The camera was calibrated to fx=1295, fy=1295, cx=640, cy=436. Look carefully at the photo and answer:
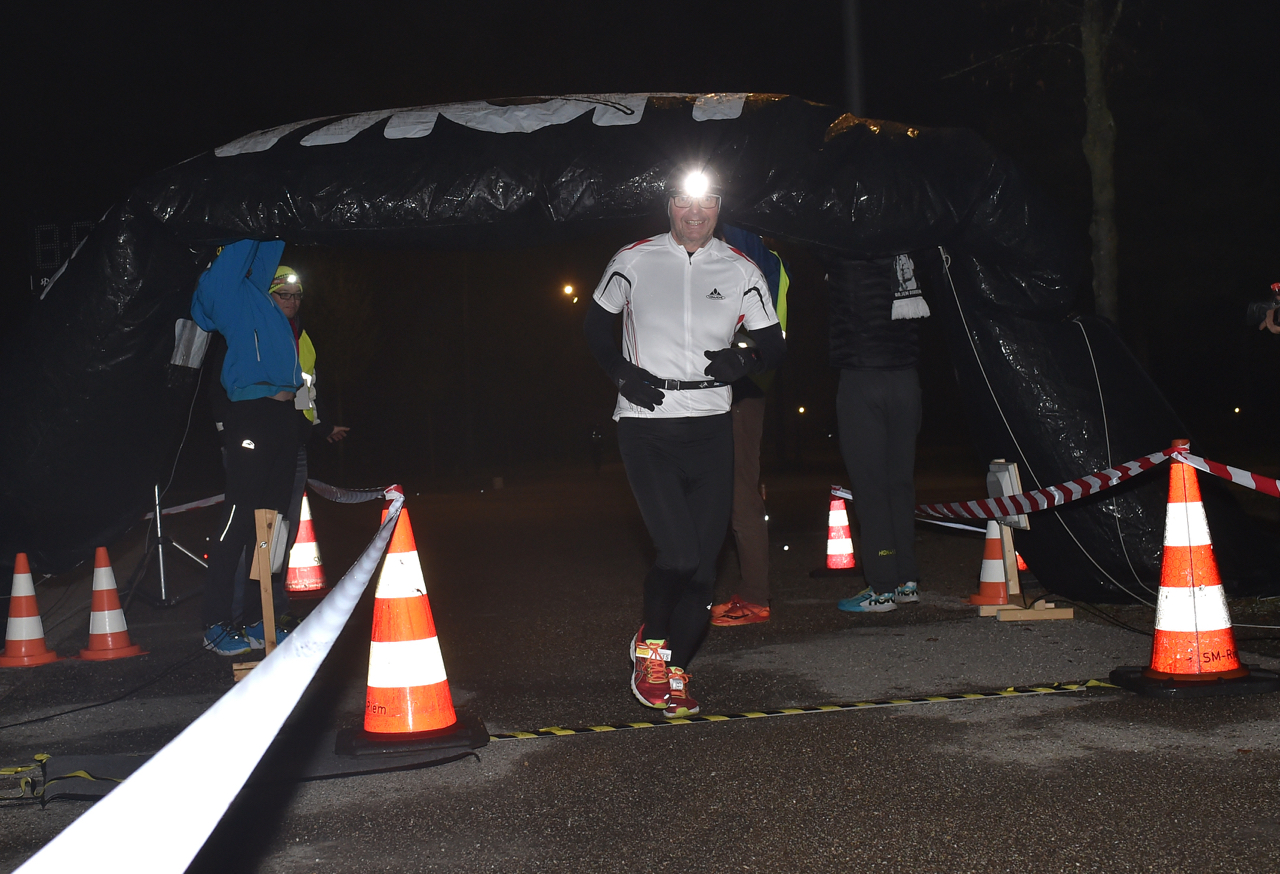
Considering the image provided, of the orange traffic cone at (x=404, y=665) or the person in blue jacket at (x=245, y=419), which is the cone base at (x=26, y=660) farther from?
the orange traffic cone at (x=404, y=665)

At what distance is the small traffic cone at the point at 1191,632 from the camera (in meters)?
4.79

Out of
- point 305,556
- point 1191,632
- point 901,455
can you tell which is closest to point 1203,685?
point 1191,632

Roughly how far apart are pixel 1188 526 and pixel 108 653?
5.19 m

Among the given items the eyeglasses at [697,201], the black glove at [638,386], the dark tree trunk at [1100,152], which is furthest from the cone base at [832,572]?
the dark tree trunk at [1100,152]

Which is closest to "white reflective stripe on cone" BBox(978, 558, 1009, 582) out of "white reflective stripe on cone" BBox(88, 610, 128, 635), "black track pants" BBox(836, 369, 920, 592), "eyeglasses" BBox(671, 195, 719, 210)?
"black track pants" BBox(836, 369, 920, 592)

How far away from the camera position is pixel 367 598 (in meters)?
8.65

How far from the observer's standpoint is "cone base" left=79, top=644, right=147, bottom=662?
21.8 ft

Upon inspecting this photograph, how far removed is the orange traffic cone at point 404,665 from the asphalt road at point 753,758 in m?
0.26

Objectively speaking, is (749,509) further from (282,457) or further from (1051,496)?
(282,457)

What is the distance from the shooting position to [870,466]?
7.29 metres

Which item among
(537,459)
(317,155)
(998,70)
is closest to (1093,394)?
(317,155)

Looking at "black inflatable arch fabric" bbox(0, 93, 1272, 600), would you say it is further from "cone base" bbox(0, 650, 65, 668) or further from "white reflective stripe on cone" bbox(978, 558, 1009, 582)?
"cone base" bbox(0, 650, 65, 668)

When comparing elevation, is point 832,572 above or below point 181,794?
below

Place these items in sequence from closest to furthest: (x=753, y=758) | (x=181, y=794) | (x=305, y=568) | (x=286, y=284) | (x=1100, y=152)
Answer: (x=181, y=794)
(x=753, y=758)
(x=286, y=284)
(x=305, y=568)
(x=1100, y=152)
